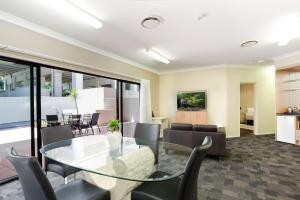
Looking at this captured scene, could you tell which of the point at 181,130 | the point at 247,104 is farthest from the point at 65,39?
the point at 247,104

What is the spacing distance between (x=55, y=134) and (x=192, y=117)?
4663mm

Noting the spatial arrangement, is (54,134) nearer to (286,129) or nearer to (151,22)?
(151,22)

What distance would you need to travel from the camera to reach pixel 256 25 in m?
2.83

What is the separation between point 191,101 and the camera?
20.4ft

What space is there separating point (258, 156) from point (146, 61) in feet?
12.8

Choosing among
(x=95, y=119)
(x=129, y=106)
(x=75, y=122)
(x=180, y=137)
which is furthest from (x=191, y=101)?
(x=75, y=122)

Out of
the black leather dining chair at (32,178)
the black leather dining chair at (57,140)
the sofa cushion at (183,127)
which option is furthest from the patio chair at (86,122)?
the black leather dining chair at (32,178)

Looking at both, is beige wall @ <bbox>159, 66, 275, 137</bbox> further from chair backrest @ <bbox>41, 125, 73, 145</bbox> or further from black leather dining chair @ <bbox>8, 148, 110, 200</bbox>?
black leather dining chair @ <bbox>8, 148, 110, 200</bbox>

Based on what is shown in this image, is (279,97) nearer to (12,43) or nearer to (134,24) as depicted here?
(134,24)

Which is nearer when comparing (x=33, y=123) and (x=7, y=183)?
(x=7, y=183)

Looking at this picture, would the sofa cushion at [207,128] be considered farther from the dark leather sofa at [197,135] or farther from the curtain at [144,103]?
the curtain at [144,103]

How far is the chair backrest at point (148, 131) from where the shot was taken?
2.75m

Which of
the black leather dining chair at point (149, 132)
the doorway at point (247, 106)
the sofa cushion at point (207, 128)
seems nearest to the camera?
the black leather dining chair at point (149, 132)

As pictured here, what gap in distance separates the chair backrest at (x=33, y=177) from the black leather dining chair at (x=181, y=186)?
2.50ft
